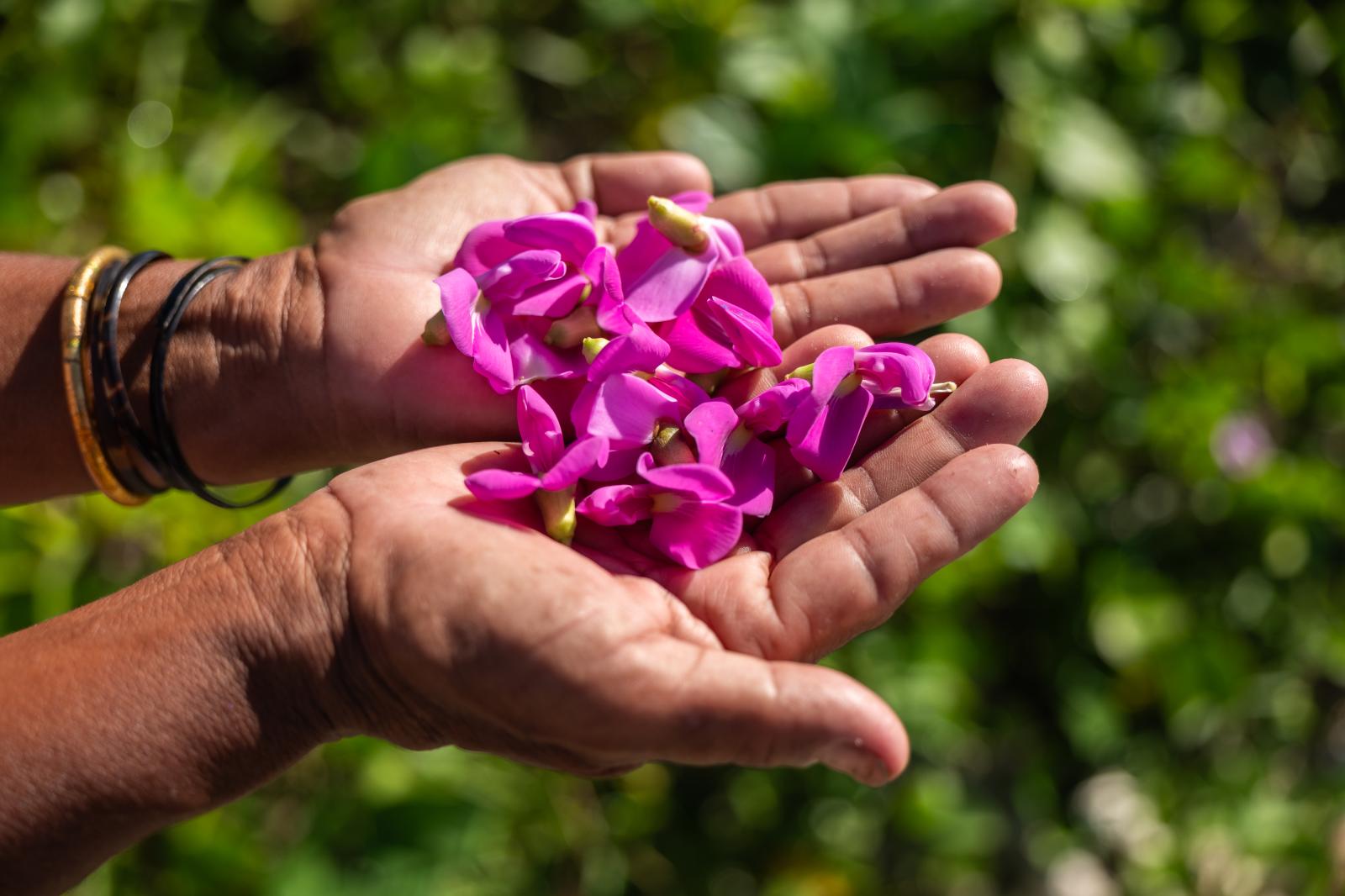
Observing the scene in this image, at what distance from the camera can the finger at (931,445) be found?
1363 millimetres

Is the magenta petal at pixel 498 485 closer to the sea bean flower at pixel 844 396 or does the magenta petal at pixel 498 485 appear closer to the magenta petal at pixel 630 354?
the magenta petal at pixel 630 354

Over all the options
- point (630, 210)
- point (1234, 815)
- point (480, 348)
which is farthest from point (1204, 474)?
point (480, 348)

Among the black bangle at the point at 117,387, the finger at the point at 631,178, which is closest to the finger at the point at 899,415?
the finger at the point at 631,178

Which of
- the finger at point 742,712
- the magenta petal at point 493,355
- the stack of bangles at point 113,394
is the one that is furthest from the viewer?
the stack of bangles at point 113,394

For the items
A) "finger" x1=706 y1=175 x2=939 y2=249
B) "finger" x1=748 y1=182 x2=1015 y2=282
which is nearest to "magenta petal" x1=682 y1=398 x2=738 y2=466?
"finger" x1=748 y1=182 x2=1015 y2=282

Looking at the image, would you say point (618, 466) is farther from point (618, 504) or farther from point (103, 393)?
point (103, 393)

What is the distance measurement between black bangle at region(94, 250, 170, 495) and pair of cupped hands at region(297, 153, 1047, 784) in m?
0.32

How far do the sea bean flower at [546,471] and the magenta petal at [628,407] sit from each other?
0.05 metres

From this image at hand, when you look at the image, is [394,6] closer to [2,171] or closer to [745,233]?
[2,171]

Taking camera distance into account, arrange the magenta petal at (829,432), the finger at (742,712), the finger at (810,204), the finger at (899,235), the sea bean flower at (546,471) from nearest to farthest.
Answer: the finger at (742,712) < the sea bean flower at (546,471) < the magenta petal at (829,432) < the finger at (899,235) < the finger at (810,204)

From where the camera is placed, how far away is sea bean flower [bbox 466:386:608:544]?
1.27 meters

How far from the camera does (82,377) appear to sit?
5.29 ft

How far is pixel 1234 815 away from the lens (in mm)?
2441

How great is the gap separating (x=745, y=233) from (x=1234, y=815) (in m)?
1.80
